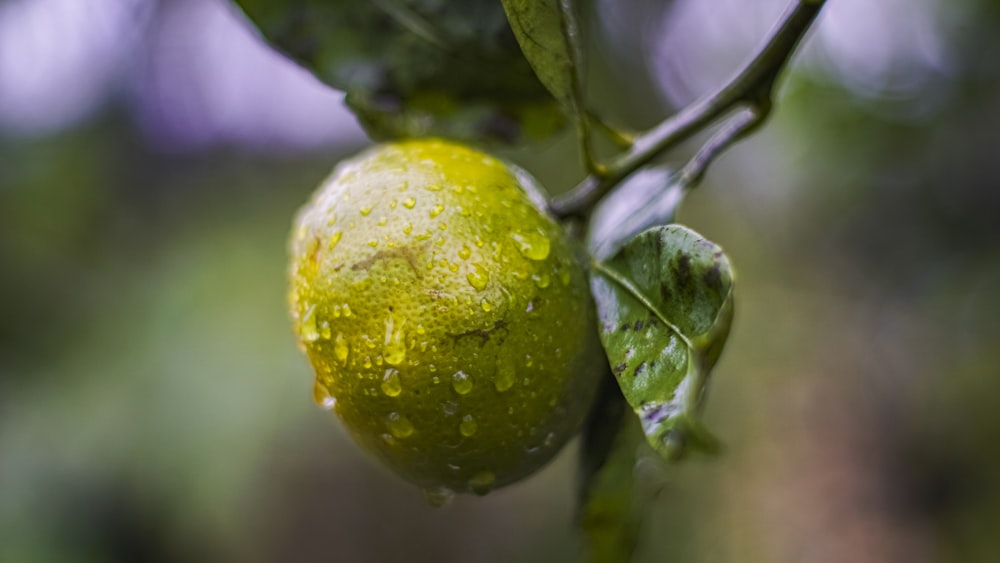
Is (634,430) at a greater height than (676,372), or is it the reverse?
(676,372)

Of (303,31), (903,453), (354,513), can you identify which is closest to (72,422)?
(354,513)

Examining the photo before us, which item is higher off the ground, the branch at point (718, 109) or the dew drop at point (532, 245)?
the dew drop at point (532, 245)

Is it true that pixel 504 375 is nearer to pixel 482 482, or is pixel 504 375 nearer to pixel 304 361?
pixel 482 482

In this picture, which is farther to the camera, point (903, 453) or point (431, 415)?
point (903, 453)

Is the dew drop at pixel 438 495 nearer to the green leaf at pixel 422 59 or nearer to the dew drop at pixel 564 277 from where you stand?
the dew drop at pixel 564 277

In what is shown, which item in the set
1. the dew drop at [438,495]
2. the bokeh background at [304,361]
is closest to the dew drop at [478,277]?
the dew drop at [438,495]

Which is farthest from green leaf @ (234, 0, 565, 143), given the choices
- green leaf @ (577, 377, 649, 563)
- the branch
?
green leaf @ (577, 377, 649, 563)

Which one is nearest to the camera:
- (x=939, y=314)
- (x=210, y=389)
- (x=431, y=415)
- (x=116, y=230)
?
(x=431, y=415)

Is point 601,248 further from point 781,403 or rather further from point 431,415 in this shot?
point 781,403
